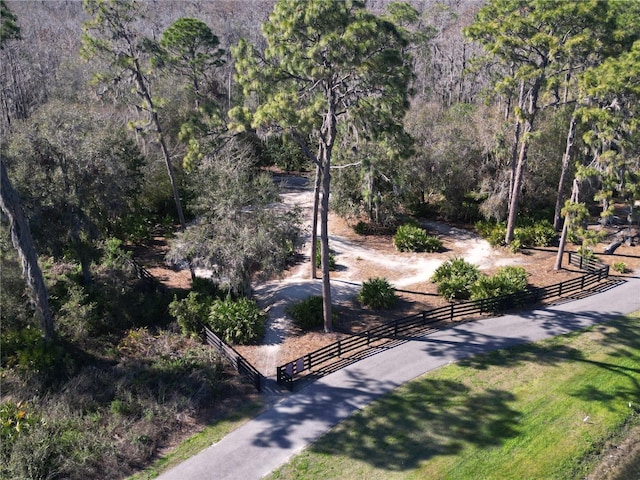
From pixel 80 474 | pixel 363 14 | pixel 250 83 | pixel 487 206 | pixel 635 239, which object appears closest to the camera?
pixel 80 474

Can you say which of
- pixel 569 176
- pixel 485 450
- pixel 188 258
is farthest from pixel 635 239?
pixel 188 258

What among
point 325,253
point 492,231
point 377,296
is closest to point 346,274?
point 377,296

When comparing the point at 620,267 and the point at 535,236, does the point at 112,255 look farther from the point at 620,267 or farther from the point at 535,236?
the point at 620,267

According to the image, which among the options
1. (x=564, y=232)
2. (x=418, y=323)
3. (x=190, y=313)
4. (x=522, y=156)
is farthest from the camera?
(x=522, y=156)

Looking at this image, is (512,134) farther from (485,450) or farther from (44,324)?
(44,324)

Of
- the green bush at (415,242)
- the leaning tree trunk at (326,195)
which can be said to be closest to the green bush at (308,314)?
the leaning tree trunk at (326,195)
